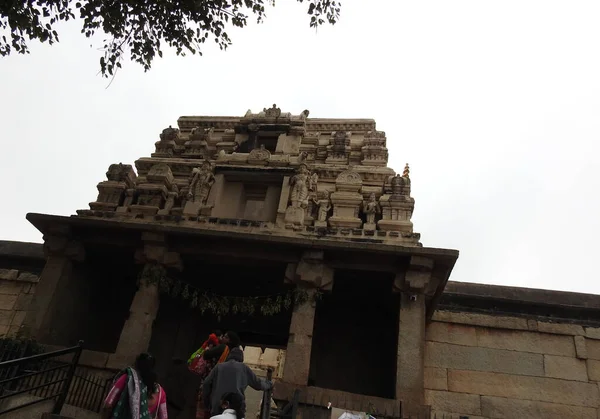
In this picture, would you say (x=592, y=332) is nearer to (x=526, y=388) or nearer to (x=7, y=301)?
(x=526, y=388)

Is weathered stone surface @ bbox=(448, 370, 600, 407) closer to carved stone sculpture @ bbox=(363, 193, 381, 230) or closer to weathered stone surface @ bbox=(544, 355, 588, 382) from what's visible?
weathered stone surface @ bbox=(544, 355, 588, 382)

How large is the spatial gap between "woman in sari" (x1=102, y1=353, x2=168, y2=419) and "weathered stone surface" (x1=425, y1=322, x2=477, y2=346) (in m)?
6.28

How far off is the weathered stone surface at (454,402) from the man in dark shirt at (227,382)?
487cm

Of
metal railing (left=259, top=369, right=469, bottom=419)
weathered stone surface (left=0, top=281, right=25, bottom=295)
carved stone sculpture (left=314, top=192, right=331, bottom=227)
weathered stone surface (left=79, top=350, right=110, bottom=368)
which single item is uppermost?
carved stone sculpture (left=314, top=192, right=331, bottom=227)

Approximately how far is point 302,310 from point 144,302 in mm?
3082

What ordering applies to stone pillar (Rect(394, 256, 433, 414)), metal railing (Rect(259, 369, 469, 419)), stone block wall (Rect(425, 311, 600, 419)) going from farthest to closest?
stone block wall (Rect(425, 311, 600, 419)) → stone pillar (Rect(394, 256, 433, 414)) → metal railing (Rect(259, 369, 469, 419))

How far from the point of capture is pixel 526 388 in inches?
363

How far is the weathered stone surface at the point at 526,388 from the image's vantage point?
29.8 ft

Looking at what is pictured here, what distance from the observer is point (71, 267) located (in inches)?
406

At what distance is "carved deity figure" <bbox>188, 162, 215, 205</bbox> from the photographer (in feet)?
36.1

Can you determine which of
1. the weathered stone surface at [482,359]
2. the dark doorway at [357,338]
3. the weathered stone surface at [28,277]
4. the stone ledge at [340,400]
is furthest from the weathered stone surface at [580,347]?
the weathered stone surface at [28,277]

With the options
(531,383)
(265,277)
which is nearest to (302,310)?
(265,277)

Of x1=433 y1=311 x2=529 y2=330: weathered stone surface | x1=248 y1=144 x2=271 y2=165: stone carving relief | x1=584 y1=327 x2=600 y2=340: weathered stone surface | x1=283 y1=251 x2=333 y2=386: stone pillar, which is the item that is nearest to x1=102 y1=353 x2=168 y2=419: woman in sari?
x1=283 y1=251 x2=333 y2=386: stone pillar

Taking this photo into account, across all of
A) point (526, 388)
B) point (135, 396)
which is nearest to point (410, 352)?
point (526, 388)
